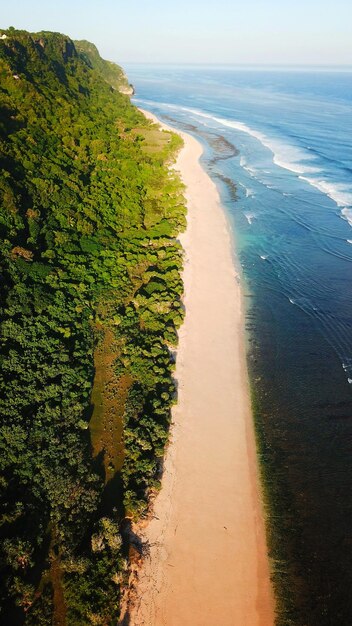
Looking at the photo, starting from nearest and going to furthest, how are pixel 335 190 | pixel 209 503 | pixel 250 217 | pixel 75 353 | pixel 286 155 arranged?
1. pixel 209 503
2. pixel 75 353
3. pixel 250 217
4. pixel 335 190
5. pixel 286 155

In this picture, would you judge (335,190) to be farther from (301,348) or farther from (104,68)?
(104,68)

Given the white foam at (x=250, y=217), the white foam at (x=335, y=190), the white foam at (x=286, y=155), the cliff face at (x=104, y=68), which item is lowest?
the white foam at (x=250, y=217)

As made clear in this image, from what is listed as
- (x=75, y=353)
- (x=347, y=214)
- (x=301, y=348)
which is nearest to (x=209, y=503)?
(x=75, y=353)

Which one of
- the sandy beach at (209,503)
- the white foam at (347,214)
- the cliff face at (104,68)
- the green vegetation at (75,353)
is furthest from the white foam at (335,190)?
the cliff face at (104,68)

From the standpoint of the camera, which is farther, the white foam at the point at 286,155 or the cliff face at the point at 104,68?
the cliff face at the point at 104,68

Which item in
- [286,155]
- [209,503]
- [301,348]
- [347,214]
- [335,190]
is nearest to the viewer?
[209,503]

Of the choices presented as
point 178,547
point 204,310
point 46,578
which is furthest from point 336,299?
point 46,578

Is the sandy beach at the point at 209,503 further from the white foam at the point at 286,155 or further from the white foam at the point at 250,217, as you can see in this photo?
the white foam at the point at 286,155

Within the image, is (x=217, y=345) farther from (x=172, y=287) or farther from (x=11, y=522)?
(x=11, y=522)
